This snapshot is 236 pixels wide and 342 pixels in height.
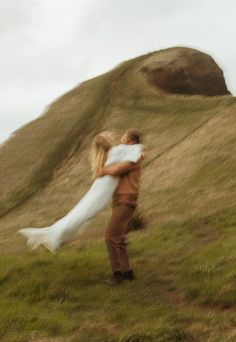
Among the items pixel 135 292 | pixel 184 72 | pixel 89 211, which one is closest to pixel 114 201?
pixel 89 211

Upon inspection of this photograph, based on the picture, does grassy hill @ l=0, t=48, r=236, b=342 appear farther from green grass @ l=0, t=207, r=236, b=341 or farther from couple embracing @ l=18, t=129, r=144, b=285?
couple embracing @ l=18, t=129, r=144, b=285

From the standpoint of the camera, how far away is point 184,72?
24078 millimetres

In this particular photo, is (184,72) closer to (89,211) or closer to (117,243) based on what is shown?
(89,211)

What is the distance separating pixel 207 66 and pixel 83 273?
16418 millimetres

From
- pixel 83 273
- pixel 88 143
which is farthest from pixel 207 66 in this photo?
pixel 83 273

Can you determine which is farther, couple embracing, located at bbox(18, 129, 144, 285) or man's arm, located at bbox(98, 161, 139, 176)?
A: man's arm, located at bbox(98, 161, 139, 176)

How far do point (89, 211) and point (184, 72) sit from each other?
50.2ft

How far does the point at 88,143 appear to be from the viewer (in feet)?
73.2

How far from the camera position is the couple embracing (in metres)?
9.30

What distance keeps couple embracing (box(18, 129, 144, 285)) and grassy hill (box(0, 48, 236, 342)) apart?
0.50 metres

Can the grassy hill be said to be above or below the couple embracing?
below

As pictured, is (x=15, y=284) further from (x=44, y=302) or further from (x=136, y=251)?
(x=136, y=251)

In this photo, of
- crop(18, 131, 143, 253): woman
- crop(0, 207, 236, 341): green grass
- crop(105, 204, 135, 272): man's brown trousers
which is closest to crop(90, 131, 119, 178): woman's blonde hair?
crop(18, 131, 143, 253): woman

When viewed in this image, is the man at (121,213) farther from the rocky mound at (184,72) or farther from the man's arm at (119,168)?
the rocky mound at (184,72)
